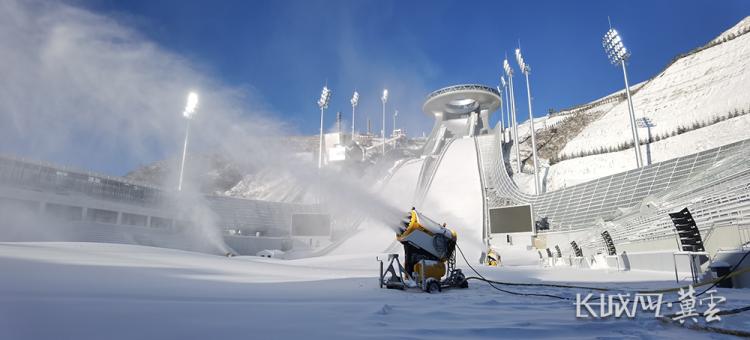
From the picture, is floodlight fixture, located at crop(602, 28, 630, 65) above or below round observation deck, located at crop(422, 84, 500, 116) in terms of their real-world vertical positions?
below

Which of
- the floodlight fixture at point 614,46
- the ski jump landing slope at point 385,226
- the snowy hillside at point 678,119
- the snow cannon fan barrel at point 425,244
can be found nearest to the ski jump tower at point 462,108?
the snowy hillside at point 678,119

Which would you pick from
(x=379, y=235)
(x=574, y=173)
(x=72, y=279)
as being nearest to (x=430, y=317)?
(x=72, y=279)

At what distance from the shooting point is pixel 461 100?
97.3m

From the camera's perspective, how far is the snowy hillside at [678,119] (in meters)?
42.4

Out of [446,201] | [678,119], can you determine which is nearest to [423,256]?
[446,201]

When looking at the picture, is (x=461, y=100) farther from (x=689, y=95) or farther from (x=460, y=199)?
(x=460, y=199)

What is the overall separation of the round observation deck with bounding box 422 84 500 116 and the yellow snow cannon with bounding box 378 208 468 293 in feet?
288

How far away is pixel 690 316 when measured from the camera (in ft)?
18.1

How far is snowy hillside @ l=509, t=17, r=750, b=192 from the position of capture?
42.4 metres

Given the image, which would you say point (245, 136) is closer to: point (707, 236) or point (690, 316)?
point (690, 316)

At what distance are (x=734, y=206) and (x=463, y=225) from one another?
98.5 ft

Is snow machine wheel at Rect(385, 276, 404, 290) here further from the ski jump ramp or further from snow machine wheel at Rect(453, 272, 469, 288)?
the ski jump ramp

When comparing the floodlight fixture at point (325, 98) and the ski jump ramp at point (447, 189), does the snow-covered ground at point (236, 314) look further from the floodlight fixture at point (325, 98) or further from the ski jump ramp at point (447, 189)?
the floodlight fixture at point (325, 98)

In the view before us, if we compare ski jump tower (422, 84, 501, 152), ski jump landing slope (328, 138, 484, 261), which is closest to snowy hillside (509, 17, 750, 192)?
ski jump landing slope (328, 138, 484, 261)
